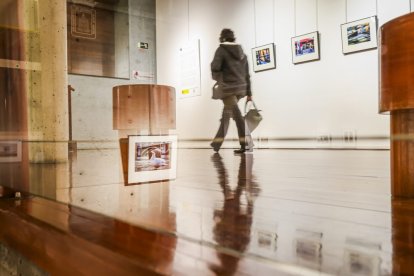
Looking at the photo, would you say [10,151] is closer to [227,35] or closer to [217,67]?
[217,67]

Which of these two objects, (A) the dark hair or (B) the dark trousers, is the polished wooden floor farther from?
(A) the dark hair

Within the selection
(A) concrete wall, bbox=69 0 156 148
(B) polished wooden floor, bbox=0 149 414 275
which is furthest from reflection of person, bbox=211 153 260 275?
(A) concrete wall, bbox=69 0 156 148

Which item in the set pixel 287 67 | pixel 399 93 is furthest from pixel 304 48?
pixel 399 93

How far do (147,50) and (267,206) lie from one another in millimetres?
751

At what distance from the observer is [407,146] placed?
0.87 metres

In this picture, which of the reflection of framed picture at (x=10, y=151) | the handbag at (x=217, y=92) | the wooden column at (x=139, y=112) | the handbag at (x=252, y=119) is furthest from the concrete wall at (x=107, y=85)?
the handbag at (x=252, y=119)

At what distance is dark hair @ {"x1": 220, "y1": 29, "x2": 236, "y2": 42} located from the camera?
1.74 m

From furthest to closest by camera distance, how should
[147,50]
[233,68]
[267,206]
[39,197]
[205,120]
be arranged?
1. [233,68]
2. [205,120]
3. [147,50]
4. [39,197]
5. [267,206]

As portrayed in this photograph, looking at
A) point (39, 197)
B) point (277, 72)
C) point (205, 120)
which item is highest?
point (277, 72)

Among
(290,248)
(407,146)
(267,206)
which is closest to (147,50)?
(267,206)

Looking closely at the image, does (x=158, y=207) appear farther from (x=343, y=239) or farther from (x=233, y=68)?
(x=233, y=68)

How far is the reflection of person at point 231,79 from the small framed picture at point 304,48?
23cm

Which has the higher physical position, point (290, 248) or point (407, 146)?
point (407, 146)

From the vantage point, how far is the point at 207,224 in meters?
0.64
